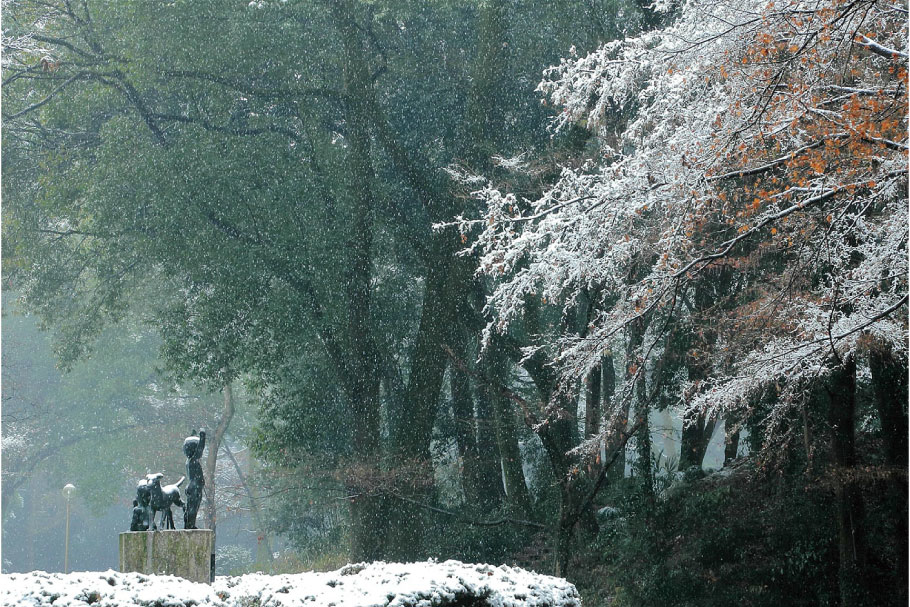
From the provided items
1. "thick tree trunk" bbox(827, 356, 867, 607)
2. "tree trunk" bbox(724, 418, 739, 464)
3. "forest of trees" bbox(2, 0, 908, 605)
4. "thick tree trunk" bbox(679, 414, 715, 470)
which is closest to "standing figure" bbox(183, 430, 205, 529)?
"forest of trees" bbox(2, 0, 908, 605)

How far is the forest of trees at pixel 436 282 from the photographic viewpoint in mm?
10742

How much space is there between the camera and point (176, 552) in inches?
344

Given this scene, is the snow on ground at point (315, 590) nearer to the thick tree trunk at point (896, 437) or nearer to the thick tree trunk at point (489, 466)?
the thick tree trunk at point (896, 437)

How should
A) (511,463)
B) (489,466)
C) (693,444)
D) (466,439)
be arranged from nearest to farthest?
(693,444), (511,463), (489,466), (466,439)

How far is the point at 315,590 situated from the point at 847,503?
6.20 meters

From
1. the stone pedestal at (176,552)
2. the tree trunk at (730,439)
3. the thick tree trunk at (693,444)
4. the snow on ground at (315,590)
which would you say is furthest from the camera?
the thick tree trunk at (693,444)

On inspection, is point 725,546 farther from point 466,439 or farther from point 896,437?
point 466,439

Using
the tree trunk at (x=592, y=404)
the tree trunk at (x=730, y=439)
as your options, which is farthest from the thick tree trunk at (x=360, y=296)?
the tree trunk at (x=730, y=439)

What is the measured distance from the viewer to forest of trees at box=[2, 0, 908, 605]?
10.7 m

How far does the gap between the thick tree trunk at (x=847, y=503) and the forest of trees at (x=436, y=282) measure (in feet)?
0.09

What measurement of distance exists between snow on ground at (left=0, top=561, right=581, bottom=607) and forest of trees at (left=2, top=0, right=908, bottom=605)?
8.80 feet

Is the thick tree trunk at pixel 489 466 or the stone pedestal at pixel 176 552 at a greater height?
the thick tree trunk at pixel 489 466

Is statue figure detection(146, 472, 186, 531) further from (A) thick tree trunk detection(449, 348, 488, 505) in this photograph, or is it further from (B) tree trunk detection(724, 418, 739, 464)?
(A) thick tree trunk detection(449, 348, 488, 505)

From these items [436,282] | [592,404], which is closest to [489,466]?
[592,404]
